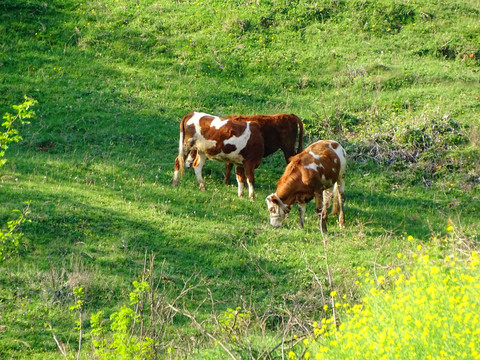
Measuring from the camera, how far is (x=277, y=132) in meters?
17.9

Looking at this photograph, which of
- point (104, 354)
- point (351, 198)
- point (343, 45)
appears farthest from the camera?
point (343, 45)

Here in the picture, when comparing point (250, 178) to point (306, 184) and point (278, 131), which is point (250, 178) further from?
point (306, 184)

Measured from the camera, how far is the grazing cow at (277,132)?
17719 millimetres

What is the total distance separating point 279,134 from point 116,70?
8118mm

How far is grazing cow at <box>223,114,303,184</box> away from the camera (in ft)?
58.1

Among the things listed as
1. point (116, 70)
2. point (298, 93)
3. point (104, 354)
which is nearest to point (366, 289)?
point (104, 354)

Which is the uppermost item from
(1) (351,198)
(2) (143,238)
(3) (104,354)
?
(3) (104,354)

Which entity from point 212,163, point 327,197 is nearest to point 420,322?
point 327,197

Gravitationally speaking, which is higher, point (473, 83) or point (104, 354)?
point (104, 354)

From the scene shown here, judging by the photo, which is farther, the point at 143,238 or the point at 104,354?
the point at 143,238

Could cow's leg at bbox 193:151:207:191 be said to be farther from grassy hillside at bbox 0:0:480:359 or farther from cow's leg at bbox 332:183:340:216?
cow's leg at bbox 332:183:340:216

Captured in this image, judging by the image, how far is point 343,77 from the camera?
23.0 m

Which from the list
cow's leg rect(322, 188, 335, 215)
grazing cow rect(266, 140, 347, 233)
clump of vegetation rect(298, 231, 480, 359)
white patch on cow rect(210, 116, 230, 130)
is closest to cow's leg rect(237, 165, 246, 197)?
white patch on cow rect(210, 116, 230, 130)

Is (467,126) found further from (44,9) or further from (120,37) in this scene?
(44,9)
